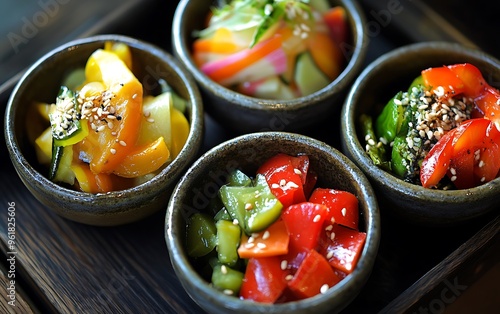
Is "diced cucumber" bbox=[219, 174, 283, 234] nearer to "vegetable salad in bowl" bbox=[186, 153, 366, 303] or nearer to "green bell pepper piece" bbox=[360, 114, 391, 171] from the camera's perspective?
"vegetable salad in bowl" bbox=[186, 153, 366, 303]

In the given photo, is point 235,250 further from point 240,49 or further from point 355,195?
point 240,49

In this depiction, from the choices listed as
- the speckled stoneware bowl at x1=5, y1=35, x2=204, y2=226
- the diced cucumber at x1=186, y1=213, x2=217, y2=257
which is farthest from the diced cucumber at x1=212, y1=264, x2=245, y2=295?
the speckled stoneware bowl at x1=5, y1=35, x2=204, y2=226

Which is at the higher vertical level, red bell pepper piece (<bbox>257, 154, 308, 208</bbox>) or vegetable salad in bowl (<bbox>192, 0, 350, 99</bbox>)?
vegetable salad in bowl (<bbox>192, 0, 350, 99</bbox>)

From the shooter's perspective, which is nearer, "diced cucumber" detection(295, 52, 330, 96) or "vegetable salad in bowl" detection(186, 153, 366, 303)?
"vegetable salad in bowl" detection(186, 153, 366, 303)

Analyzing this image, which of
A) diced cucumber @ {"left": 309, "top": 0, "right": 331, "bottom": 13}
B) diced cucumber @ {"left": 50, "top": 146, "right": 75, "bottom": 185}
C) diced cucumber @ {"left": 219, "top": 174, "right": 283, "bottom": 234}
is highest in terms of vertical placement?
diced cucumber @ {"left": 50, "top": 146, "right": 75, "bottom": 185}

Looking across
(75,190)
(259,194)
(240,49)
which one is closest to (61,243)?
(75,190)

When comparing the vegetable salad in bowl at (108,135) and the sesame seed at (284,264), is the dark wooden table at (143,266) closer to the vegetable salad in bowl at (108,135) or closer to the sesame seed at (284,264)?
the vegetable salad in bowl at (108,135)
